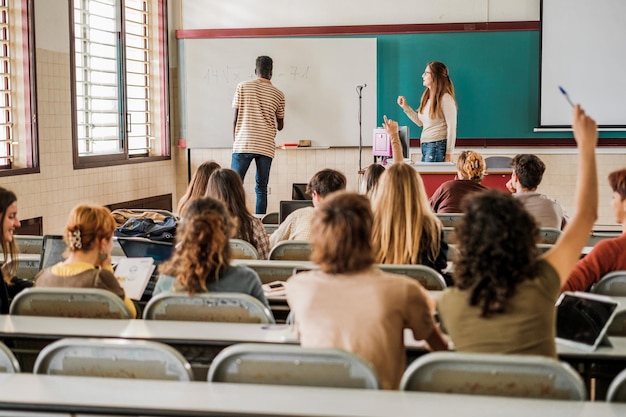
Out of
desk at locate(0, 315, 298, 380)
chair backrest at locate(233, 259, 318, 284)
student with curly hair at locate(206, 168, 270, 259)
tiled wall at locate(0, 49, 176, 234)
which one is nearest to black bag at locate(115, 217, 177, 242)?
student with curly hair at locate(206, 168, 270, 259)

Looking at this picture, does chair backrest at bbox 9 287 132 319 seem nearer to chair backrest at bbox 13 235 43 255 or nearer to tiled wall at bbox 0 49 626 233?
chair backrest at bbox 13 235 43 255

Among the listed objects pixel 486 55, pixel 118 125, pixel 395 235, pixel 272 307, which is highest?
pixel 486 55

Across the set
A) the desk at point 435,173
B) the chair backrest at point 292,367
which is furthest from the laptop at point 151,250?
the desk at point 435,173

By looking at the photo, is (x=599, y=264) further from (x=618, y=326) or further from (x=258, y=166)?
(x=258, y=166)

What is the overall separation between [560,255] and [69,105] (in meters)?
6.34

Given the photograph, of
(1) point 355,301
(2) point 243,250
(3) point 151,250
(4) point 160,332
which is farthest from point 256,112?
(1) point 355,301

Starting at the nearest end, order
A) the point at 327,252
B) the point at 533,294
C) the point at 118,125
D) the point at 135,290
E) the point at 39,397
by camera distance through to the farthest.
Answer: the point at 39,397 < the point at 533,294 < the point at 327,252 < the point at 135,290 < the point at 118,125

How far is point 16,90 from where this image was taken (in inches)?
291

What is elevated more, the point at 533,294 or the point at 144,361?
the point at 533,294

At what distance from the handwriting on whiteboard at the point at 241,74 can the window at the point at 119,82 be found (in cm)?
54

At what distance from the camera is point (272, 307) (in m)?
3.73

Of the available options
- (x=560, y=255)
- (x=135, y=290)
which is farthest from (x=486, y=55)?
(x=560, y=255)

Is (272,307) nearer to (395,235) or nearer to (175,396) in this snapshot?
(395,235)

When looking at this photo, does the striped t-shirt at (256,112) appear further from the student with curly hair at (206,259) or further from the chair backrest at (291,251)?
the student with curly hair at (206,259)
